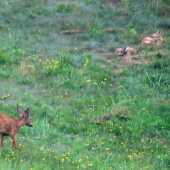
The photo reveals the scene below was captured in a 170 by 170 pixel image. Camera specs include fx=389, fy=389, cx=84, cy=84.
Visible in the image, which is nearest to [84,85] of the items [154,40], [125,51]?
[125,51]

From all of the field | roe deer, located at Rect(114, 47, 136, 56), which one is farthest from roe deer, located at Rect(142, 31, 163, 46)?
roe deer, located at Rect(114, 47, 136, 56)

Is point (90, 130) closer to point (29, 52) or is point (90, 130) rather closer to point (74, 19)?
point (29, 52)

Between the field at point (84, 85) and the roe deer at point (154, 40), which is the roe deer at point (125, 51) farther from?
the roe deer at point (154, 40)

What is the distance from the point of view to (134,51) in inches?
550

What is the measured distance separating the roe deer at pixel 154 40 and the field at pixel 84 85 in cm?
24

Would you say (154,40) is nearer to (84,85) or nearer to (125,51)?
(125,51)

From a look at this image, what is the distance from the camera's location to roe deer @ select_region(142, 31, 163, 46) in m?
14.4

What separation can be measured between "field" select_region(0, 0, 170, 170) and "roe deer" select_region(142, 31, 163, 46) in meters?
0.24

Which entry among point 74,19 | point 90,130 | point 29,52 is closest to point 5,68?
point 29,52

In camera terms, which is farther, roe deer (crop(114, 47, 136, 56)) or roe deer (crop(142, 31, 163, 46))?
roe deer (crop(142, 31, 163, 46))

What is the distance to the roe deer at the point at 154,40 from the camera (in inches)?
567

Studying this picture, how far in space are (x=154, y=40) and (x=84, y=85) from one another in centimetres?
423

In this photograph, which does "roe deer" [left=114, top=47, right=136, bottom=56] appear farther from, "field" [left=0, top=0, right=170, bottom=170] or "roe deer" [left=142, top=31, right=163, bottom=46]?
"roe deer" [left=142, top=31, right=163, bottom=46]

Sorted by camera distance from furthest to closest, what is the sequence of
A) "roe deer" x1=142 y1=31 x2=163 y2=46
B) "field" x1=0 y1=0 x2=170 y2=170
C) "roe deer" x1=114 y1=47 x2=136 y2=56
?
"roe deer" x1=142 y1=31 x2=163 y2=46 → "roe deer" x1=114 y1=47 x2=136 y2=56 → "field" x1=0 y1=0 x2=170 y2=170
